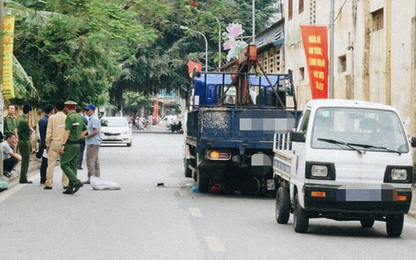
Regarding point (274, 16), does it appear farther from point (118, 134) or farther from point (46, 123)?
point (46, 123)

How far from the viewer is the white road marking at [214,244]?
1007 cm

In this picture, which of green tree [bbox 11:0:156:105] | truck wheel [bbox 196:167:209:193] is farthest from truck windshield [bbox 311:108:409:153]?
green tree [bbox 11:0:156:105]

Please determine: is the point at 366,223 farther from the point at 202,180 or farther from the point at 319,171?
the point at 202,180

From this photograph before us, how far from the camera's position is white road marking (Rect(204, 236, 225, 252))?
10070mm

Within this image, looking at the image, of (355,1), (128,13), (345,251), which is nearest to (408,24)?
(355,1)

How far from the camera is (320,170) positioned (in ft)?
37.2

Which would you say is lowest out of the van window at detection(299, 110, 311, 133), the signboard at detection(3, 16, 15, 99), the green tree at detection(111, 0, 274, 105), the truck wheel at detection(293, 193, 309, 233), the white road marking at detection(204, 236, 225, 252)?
the white road marking at detection(204, 236, 225, 252)

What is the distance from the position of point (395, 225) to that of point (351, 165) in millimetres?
1083

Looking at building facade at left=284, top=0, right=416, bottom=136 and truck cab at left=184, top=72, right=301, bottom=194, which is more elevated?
building facade at left=284, top=0, right=416, bottom=136

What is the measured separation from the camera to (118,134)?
4366 centimetres

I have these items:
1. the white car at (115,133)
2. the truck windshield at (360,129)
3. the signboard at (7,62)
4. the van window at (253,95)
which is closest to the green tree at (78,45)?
the signboard at (7,62)

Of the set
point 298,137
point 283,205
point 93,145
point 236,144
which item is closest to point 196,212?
point 283,205

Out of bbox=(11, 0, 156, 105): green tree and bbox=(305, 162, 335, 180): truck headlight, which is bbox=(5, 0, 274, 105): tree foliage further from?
bbox=(305, 162, 335, 180): truck headlight

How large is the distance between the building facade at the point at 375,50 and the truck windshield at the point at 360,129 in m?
9.92
